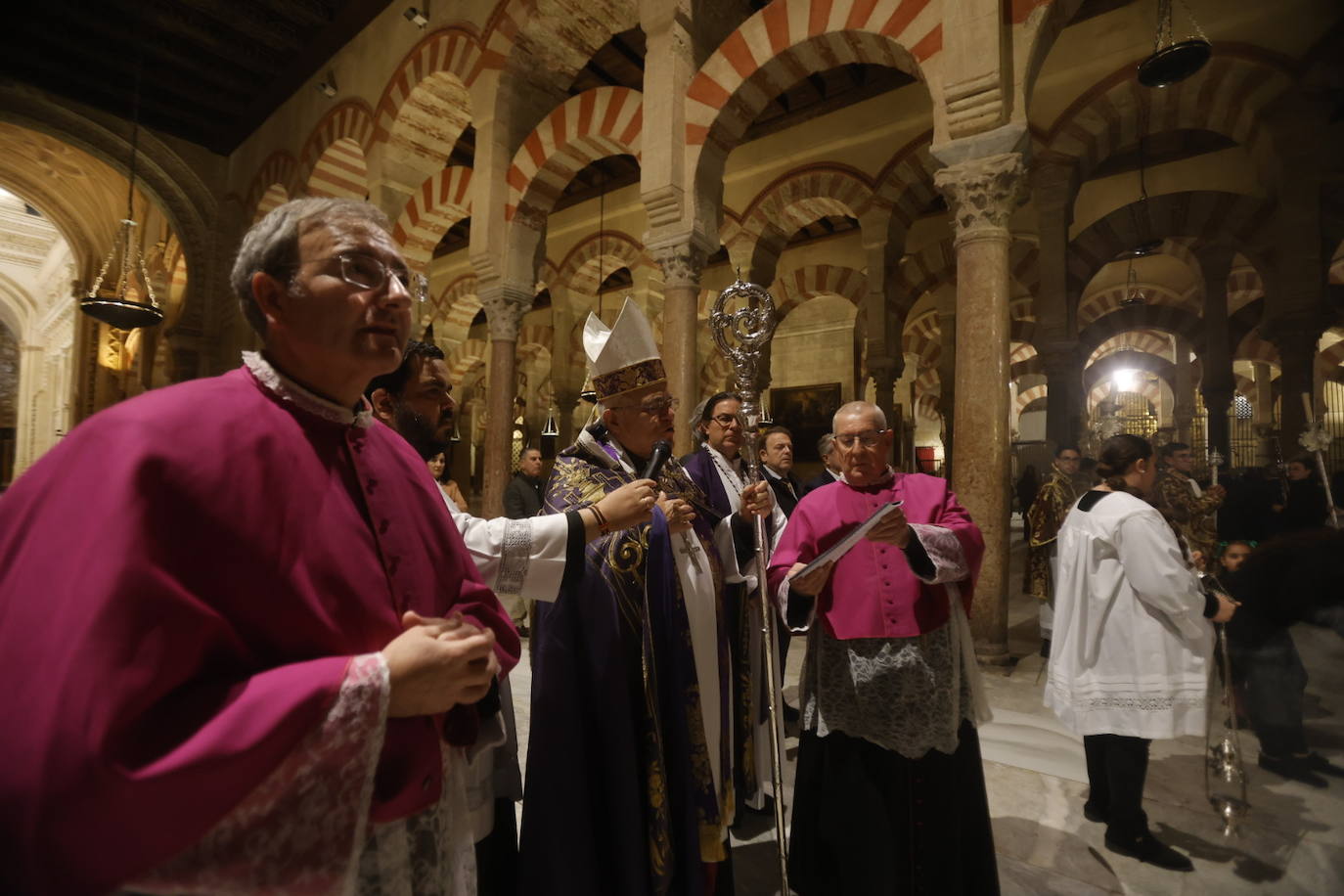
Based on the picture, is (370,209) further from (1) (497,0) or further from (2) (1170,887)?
(1) (497,0)

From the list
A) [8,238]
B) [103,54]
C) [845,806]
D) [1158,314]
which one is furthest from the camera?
[8,238]

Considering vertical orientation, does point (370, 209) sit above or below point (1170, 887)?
above

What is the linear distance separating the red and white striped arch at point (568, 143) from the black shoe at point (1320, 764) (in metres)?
6.56

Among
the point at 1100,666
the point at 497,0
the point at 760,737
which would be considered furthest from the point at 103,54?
the point at 1100,666

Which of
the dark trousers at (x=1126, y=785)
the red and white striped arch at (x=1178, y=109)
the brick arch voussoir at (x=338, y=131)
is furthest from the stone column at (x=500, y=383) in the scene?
the red and white striped arch at (x=1178, y=109)

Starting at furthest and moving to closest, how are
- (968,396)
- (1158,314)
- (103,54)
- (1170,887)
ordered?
1. (1158,314)
2. (103,54)
3. (968,396)
4. (1170,887)

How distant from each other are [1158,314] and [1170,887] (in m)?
13.8

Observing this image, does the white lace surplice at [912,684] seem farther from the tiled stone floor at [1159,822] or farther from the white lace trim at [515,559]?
the white lace trim at [515,559]

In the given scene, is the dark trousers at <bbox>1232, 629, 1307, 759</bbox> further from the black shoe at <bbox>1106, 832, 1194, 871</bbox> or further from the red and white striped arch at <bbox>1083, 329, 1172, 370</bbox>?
the red and white striped arch at <bbox>1083, 329, 1172, 370</bbox>

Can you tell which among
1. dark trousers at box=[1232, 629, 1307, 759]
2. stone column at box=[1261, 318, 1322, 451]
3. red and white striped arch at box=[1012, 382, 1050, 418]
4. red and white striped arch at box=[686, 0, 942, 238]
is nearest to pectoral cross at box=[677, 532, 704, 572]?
dark trousers at box=[1232, 629, 1307, 759]

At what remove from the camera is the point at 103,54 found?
359 inches

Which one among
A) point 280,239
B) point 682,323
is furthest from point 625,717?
point 682,323

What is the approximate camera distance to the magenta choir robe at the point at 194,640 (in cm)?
58

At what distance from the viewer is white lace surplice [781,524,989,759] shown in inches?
74.0
